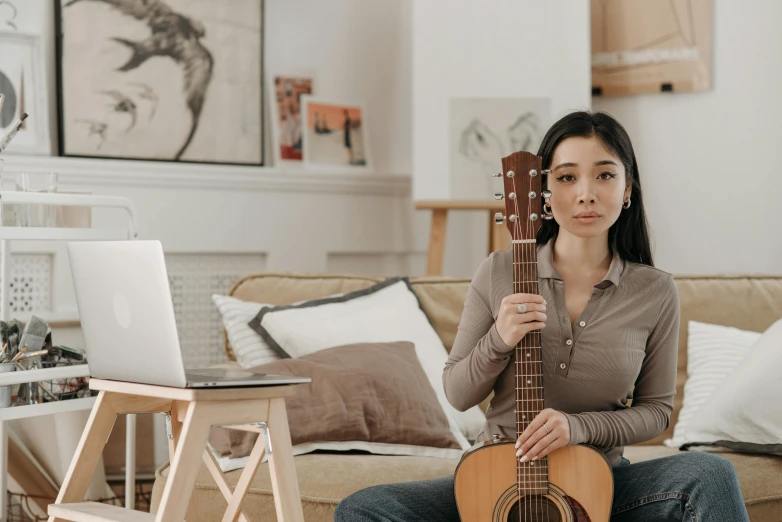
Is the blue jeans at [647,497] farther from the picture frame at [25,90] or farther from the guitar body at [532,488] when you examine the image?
the picture frame at [25,90]

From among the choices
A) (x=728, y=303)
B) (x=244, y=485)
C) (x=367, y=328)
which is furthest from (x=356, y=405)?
(x=728, y=303)

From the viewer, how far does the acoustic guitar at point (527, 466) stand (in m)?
1.48

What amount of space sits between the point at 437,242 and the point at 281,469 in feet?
6.40

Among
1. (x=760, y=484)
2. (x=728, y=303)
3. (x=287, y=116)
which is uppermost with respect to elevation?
(x=287, y=116)

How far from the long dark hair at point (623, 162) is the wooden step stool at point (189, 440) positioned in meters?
0.61

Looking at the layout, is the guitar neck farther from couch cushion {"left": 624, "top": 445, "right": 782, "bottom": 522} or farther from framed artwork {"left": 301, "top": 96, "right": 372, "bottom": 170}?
framed artwork {"left": 301, "top": 96, "right": 372, "bottom": 170}

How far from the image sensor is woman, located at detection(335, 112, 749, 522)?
156 centimetres

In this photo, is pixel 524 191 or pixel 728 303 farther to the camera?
pixel 728 303

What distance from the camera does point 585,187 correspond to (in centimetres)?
162

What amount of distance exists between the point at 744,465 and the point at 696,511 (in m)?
0.61

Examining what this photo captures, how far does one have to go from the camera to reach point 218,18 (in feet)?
11.0

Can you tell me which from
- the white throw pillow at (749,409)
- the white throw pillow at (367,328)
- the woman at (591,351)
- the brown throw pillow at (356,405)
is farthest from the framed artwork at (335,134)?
the woman at (591,351)

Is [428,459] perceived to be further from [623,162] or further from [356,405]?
[623,162]

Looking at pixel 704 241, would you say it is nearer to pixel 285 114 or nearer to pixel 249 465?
pixel 285 114
